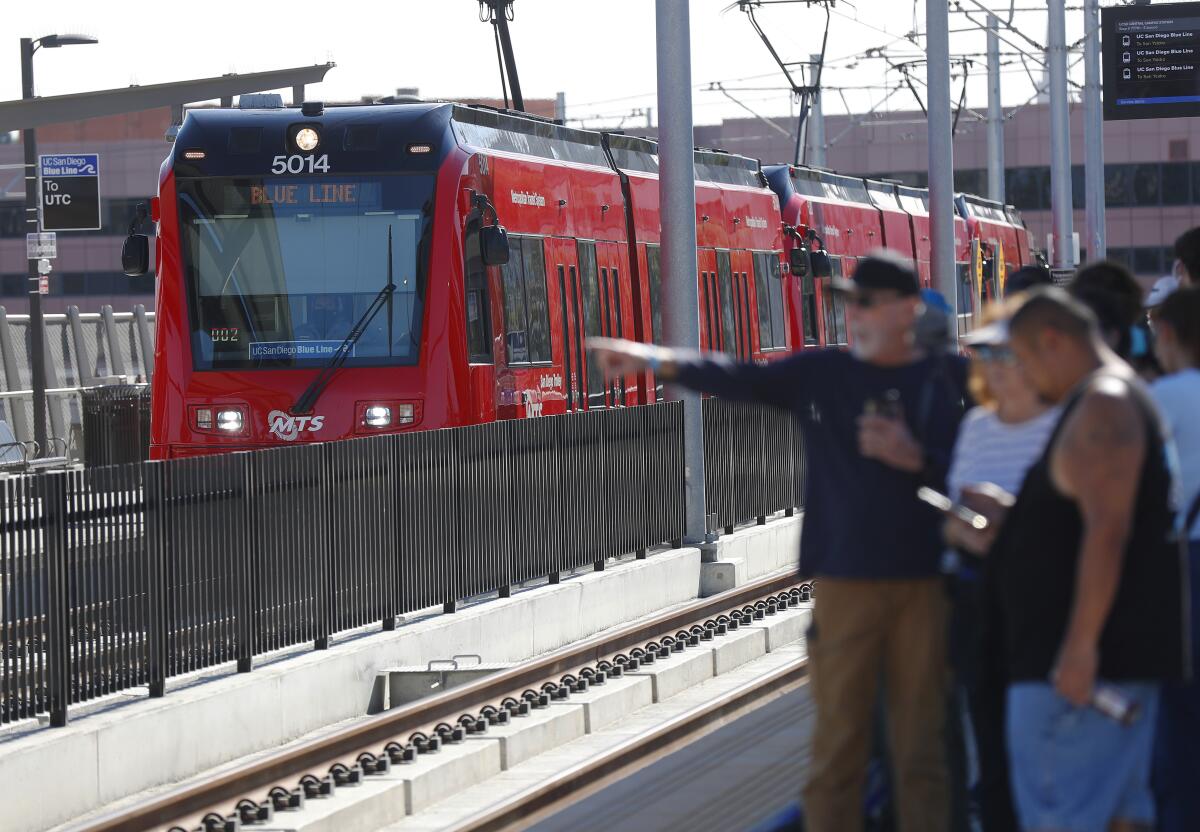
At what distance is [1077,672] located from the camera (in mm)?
5035

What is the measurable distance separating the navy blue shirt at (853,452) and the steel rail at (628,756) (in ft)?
10.9

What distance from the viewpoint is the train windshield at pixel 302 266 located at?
16.2 m

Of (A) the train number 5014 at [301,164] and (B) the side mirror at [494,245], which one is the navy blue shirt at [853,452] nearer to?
(B) the side mirror at [494,245]

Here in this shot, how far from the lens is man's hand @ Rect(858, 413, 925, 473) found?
5.71 metres

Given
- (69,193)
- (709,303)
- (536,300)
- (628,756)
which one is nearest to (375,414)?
(536,300)

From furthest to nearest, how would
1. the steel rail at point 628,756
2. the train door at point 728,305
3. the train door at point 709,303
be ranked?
the train door at point 728,305 → the train door at point 709,303 → the steel rail at point 628,756

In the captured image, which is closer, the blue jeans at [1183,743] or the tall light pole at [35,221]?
the blue jeans at [1183,743]

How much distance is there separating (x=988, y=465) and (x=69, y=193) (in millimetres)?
24772

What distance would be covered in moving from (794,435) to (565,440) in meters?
5.50

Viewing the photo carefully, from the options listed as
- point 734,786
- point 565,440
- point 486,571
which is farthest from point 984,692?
point 565,440

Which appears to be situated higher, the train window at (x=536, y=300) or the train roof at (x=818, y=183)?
the train roof at (x=818, y=183)

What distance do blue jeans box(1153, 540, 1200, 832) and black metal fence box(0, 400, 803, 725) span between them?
5.29 m

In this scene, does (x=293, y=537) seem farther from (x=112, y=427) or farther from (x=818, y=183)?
(x=818, y=183)

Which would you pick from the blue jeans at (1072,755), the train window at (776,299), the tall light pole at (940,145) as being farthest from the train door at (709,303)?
the blue jeans at (1072,755)
